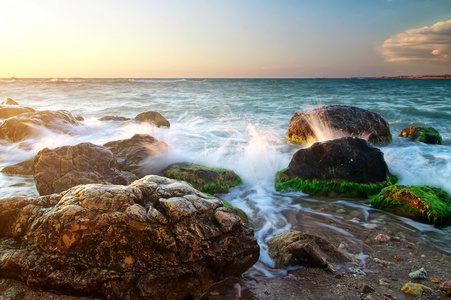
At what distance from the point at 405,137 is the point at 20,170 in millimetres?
10845

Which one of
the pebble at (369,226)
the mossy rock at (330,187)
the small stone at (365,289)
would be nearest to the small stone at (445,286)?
the small stone at (365,289)

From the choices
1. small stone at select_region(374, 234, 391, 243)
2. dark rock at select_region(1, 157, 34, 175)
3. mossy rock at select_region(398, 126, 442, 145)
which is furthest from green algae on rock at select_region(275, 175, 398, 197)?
dark rock at select_region(1, 157, 34, 175)

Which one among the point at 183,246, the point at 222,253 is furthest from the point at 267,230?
the point at 183,246

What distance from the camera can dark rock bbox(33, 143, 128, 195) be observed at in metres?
4.32

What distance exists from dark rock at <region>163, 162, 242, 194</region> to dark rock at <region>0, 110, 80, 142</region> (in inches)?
206

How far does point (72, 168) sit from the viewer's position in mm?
4523

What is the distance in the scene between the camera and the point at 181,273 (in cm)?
243

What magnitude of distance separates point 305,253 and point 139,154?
4433mm

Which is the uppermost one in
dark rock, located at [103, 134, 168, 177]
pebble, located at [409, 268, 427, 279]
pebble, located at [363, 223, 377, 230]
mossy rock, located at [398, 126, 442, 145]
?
mossy rock, located at [398, 126, 442, 145]

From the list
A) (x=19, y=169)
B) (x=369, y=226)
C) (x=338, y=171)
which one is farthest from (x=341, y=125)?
(x=19, y=169)

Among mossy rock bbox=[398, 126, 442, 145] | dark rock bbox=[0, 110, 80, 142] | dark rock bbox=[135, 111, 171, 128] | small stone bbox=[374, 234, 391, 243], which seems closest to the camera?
small stone bbox=[374, 234, 391, 243]

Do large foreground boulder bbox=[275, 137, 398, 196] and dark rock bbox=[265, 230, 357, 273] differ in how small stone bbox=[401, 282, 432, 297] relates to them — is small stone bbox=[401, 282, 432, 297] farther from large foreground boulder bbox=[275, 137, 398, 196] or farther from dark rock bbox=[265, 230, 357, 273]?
large foreground boulder bbox=[275, 137, 398, 196]

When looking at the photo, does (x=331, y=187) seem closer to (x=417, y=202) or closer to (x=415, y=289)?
(x=417, y=202)

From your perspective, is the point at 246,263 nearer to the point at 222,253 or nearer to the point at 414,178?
the point at 222,253
